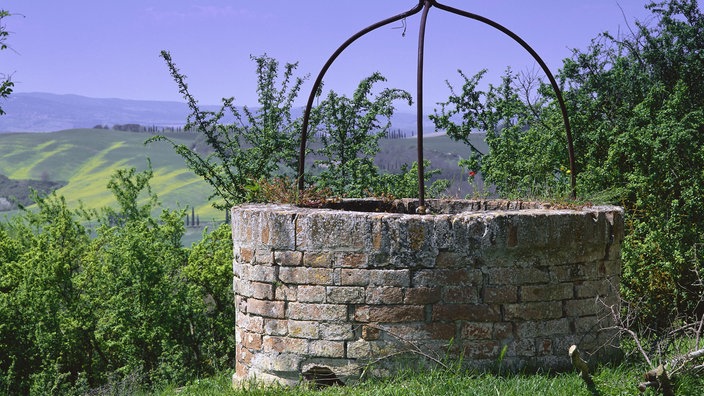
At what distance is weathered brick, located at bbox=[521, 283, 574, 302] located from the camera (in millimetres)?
5496

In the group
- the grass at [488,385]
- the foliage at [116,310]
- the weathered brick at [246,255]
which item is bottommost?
the foliage at [116,310]

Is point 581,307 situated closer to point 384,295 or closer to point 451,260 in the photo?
point 451,260

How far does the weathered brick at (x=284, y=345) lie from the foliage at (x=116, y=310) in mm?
4298

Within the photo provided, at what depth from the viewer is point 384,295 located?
539 cm

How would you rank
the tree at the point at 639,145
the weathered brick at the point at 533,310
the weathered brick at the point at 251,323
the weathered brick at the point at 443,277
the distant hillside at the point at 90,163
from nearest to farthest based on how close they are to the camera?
1. the weathered brick at the point at 443,277
2. the weathered brick at the point at 533,310
3. the weathered brick at the point at 251,323
4. the tree at the point at 639,145
5. the distant hillside at the point at 90,163

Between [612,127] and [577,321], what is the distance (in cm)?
499

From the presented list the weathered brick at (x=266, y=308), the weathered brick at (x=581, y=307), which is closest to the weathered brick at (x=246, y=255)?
the weathered brick at (x=266, y=308)

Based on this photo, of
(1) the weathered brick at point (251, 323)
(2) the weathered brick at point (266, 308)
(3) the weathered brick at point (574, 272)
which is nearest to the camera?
(3) the weathered brick at point (574, 272)

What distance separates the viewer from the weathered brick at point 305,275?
5.49 meters

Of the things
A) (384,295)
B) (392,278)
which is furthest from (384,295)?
(392,278)

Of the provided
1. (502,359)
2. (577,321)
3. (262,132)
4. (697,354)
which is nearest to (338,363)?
(502,359)

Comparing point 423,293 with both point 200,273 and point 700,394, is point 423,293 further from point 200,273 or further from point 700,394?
point 200,273

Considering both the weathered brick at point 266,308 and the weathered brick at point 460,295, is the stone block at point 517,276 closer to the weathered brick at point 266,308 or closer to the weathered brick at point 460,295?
the weathered brick at point 460,295

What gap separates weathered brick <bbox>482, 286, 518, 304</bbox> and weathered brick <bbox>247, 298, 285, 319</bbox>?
1.40 metres
